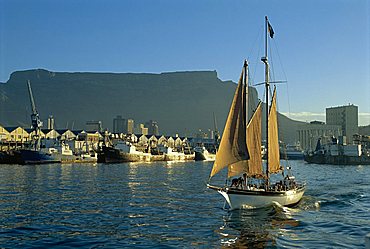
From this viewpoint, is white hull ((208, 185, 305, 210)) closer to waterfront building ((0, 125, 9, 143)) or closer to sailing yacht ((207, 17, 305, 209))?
sailing yacht ((207, 17, 305, 209))

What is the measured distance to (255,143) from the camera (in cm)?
4006

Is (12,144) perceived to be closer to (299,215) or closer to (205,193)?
(205,193)

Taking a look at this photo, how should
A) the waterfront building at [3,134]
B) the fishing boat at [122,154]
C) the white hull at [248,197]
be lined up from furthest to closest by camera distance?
the waterfront building at [3,134], the fishing boat at [122,154], the white hull at [248,197]

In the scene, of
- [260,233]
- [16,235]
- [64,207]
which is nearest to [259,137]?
[260,233]

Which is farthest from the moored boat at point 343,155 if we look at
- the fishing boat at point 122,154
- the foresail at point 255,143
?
the foresail at point 255,143

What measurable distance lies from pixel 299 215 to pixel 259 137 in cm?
799

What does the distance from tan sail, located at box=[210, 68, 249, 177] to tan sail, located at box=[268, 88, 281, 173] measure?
7828mm

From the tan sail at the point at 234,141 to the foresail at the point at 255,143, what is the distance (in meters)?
3.25

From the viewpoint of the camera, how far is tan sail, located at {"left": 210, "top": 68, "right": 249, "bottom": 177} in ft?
117

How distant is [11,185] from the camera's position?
58281mm

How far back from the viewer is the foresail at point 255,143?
39.1 metres

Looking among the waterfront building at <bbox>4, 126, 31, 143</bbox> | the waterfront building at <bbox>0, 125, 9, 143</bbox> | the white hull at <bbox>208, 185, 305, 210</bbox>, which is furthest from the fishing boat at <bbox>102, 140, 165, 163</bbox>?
the white hull at <bbox>208, 185, 305, 210</bbox>

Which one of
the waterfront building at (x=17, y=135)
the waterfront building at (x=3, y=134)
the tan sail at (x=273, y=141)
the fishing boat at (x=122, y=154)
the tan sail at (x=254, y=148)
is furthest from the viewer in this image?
the waterfront building at (x=17, y=135)

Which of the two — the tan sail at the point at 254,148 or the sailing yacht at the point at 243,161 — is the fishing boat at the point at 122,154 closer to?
the tan sail at the point at 254,148
